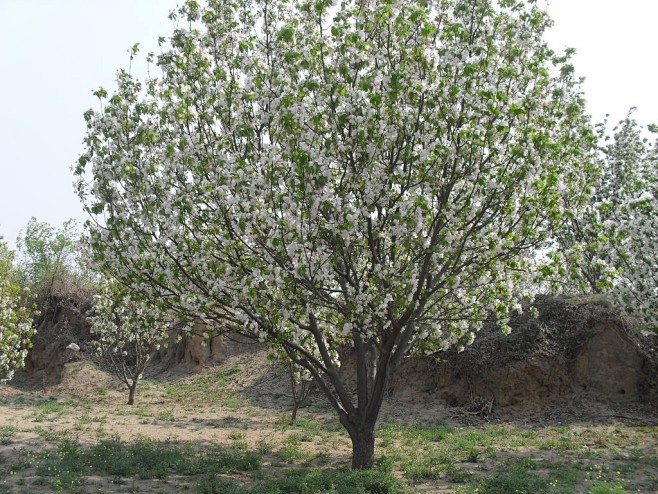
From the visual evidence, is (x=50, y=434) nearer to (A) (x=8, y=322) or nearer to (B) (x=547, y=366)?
(A) (x=8, y=322)

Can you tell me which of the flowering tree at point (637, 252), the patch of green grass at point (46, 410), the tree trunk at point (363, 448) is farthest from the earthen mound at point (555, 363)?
the patch of green grass at point (46, 410)

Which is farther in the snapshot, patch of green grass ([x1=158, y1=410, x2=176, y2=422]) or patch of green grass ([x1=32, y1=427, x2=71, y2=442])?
patch of green grass ([x1=158, y1=410, x2=176, y2=422])

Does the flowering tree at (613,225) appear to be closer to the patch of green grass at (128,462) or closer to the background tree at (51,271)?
the patch of green grass at (128,462)

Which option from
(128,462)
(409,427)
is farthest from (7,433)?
(409,427)

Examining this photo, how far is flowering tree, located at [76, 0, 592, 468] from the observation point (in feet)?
27.8

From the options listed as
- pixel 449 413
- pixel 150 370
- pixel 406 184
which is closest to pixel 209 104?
pixel 406 184

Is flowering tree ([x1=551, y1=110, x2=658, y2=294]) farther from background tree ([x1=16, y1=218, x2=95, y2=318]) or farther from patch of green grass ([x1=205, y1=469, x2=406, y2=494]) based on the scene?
background tree ([x1=16, y1=218, x2=95, y2=318])

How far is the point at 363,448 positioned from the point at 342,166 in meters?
5.56

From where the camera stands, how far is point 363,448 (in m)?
11.0

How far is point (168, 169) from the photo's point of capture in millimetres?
9859

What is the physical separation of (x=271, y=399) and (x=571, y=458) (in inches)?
492

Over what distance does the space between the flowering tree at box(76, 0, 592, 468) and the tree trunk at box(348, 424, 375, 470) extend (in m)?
1.07

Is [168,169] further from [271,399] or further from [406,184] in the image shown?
[271,399]

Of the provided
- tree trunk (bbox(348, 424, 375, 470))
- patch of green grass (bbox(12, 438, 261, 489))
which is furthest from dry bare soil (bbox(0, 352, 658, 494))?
tree trunk (bbox(348, 424, 375, 470))
